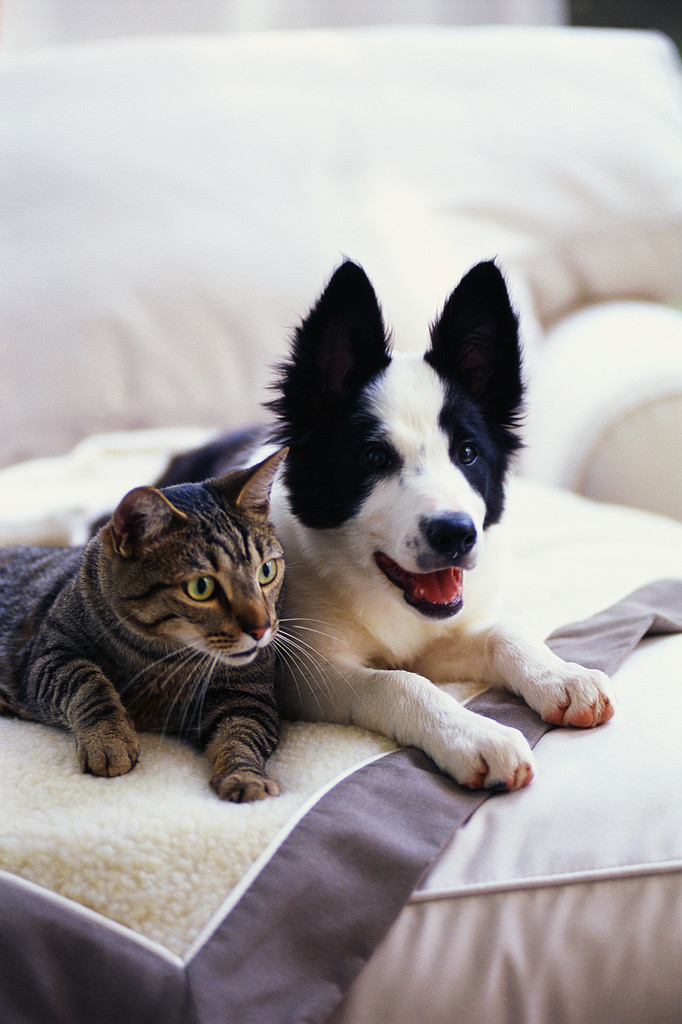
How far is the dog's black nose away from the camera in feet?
3.68

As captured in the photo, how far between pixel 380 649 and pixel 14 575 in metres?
0.67

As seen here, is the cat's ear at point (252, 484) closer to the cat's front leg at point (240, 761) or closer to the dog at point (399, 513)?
the dog at point (399, 513)

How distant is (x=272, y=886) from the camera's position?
2.79ft

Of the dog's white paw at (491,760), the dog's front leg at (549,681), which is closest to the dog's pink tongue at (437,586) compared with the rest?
the dog's front leg at (549,681)

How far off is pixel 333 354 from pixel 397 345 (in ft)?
2.79

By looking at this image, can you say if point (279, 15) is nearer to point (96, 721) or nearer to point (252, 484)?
point (252, 484)

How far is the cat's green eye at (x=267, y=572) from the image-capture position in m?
1.18

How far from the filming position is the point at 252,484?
1.21m

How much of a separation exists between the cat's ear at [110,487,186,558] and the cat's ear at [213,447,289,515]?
0.13 meters

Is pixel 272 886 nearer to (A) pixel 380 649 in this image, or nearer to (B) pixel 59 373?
(A) pixel 380 649

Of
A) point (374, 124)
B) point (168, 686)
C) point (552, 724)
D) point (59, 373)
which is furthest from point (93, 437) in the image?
point (552, 724)

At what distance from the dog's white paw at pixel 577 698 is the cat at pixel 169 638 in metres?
0.39

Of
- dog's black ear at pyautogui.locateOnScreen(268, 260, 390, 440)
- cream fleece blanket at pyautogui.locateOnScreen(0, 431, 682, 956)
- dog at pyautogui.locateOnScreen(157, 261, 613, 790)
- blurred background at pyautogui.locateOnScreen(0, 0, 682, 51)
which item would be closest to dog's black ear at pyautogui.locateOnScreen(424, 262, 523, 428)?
dog at pyautogui.locateOnScreen(157, 261, 613, 790)

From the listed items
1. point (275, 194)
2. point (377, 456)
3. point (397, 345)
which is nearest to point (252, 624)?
point (377, 456)
